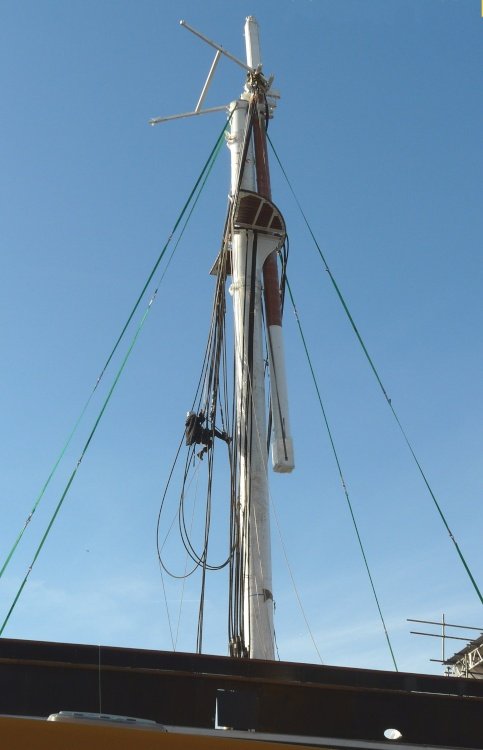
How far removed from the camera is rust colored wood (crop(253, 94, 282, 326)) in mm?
14328

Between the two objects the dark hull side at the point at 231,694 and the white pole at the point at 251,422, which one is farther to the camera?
the white pole at the point at 251,422

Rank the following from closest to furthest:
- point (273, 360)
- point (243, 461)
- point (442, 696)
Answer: point (442, 696) → point (243, 461) → point (273, 360)

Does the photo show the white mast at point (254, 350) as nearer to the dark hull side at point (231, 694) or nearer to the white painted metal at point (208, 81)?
the white painted metal at point (208, 81)

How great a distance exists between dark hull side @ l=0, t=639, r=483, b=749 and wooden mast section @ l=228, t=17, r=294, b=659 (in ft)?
11.4

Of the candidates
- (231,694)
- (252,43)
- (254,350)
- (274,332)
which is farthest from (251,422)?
(252,43)

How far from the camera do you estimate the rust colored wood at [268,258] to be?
14.3m

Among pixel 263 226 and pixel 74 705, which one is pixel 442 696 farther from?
pixel 263 226

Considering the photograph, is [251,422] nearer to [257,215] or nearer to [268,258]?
[268,258]

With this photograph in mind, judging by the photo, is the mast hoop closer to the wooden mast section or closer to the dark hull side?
the wooden mast section

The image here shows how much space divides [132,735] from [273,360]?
31.9 feet

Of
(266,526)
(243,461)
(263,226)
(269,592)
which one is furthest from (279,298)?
(269,592)

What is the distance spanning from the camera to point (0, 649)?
22.1 ft

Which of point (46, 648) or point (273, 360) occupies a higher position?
point (273, 360)

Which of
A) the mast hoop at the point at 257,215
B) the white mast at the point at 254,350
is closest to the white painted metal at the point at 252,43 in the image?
the white mast at the point at 254,350
